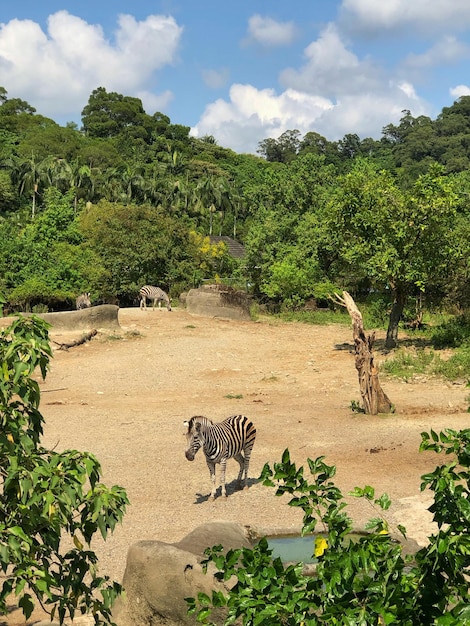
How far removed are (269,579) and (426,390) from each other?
14822mm

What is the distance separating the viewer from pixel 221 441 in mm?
10742

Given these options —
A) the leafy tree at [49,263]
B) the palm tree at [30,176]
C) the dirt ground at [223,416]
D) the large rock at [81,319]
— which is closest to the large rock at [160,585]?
the dirt ground at [223,416]

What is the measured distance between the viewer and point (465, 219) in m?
25.9

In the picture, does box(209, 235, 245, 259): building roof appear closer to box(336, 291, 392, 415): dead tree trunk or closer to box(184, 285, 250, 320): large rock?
box(184, 285, 250, 320): large rock

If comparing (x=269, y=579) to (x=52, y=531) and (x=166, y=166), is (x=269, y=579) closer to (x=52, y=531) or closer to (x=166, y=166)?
(x=52, y=531)

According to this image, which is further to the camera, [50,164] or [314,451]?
[50,164]

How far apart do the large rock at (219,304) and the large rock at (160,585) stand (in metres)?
23.2

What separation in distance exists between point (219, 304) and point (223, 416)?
15.1m

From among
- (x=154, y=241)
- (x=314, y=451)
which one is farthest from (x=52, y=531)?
(x=154, y=241)

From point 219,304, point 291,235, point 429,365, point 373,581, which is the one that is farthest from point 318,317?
point 373,581

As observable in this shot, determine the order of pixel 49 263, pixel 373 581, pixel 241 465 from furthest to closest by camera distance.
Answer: pixel 49 263 → pixel 241 465 → pixel 373 581

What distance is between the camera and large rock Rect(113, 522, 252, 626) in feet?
21.5

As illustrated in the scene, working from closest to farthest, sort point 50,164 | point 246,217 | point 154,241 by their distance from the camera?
point 154,241
point 50,164
point 246,217

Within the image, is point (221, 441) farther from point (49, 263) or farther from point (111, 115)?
point (111, 115)
